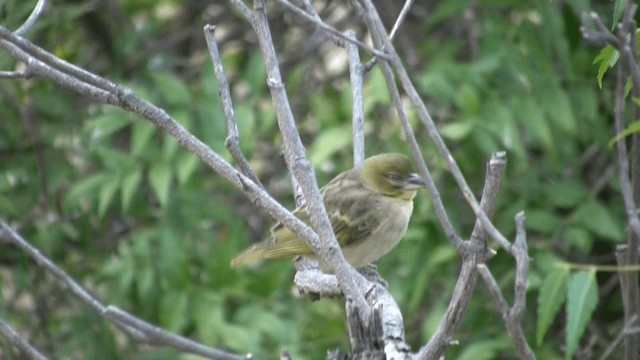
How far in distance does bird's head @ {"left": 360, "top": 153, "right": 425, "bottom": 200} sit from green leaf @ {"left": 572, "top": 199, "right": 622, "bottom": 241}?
77 cm

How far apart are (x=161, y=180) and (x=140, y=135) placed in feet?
0.77

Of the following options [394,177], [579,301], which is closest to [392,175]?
[394,177]

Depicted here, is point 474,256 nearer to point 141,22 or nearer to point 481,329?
point 481,329

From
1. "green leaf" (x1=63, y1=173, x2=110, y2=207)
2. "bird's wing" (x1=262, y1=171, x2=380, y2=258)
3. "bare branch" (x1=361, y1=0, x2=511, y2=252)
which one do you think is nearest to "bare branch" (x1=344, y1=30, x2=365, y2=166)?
"bare branch" (x1=361, y1=0, x2=511, y2=252)

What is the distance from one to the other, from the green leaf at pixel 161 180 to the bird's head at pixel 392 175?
0.94m

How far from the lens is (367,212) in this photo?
5211 mm

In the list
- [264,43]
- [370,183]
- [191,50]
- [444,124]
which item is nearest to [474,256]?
[264,43]

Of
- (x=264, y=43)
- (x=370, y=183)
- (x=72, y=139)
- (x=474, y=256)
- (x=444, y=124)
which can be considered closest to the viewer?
(x=474, y=256)

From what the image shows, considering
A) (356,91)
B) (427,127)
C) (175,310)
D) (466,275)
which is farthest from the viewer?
(175,310)

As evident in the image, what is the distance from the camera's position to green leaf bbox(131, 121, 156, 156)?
5.35 metres

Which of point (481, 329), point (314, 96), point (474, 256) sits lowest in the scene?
point (481, 329)

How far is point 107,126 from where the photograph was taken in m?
5.47

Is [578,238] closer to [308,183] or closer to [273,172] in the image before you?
[273,172]

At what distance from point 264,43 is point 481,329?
2.88 meters
